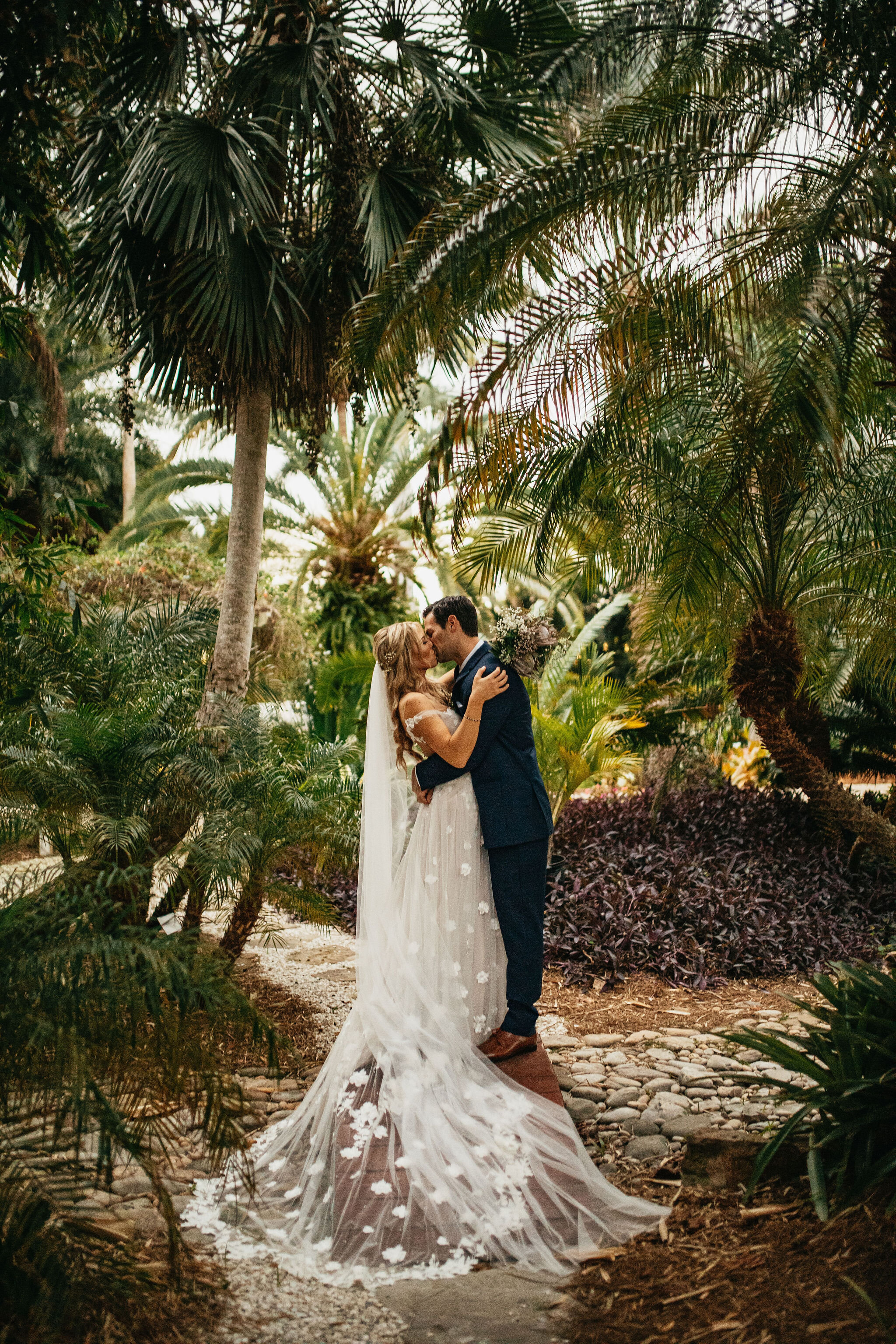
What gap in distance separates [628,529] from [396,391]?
9.79 ft

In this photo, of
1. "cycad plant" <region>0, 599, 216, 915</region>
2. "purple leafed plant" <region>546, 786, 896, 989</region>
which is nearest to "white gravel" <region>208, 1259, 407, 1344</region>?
"cycad plant" <region>0, 599, 216, 915</region>

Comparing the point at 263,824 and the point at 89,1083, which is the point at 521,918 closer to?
the point at 263,824

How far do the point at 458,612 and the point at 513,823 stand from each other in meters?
1.07

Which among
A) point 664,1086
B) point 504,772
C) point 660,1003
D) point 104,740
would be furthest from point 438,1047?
point 660,1003

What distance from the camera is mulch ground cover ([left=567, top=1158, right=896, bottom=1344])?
2535 mm

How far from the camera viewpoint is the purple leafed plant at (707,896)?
23.6 ft

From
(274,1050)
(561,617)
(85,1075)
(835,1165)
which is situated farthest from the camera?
(561,617)

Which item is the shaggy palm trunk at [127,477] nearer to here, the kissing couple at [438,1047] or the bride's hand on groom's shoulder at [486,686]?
the kissing couple at [438,1047]

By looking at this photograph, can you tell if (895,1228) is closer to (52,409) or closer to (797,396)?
(797,396)

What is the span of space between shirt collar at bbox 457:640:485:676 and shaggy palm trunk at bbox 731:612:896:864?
4.26 m

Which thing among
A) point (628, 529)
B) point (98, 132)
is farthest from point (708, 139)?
point (98, 132)

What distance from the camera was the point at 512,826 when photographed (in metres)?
4.66

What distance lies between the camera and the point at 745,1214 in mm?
3201

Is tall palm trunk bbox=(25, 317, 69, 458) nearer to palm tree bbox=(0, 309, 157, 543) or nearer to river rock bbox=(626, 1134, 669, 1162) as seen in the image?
palm tree bbox=(0, 309, 157, 543)
